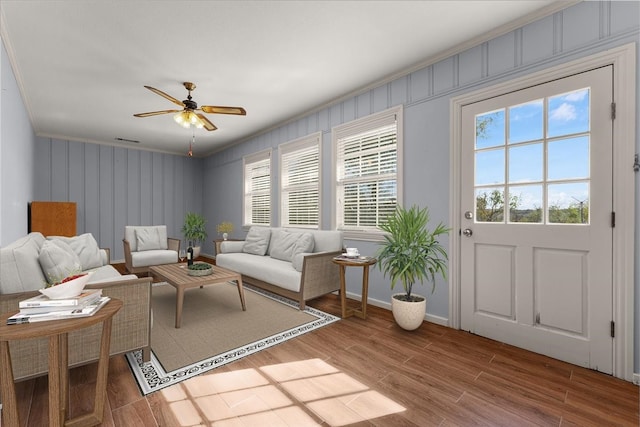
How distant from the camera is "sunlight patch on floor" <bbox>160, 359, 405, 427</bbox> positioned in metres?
1.56

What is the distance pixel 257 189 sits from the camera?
19.5ft

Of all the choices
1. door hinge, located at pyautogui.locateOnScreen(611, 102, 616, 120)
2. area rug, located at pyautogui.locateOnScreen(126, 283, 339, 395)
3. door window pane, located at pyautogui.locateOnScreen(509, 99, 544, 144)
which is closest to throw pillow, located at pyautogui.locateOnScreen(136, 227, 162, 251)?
area rug, located at pyautogui.locateOnScreen(126, 283, 339, 395)

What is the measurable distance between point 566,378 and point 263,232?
12.7ft

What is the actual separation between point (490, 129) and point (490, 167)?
357 mm

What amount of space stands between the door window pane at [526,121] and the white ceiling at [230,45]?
2.37 ft

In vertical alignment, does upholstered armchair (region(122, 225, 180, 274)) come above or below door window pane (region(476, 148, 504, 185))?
below

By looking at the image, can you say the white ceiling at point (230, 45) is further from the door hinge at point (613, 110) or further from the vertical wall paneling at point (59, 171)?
the vertical wall paneling at point (59, 171)

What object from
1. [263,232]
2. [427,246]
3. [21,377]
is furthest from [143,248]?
[427,246]

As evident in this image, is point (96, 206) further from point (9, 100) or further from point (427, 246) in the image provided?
point (427, 246)

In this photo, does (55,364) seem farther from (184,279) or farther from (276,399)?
(184,279)

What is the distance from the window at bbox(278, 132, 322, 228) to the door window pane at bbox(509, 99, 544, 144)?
256 cm

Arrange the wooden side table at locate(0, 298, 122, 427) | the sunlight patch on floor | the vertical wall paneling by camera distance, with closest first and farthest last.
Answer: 1. the wooden side table at locate(0, 298, 122, 427)
2. the sunlight patch on floor
3. the vertical wall paneling

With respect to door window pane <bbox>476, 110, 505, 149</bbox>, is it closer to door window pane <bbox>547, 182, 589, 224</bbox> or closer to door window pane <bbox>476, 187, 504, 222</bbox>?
door window pane <bbox>476, 187, 504, 222</bbox>

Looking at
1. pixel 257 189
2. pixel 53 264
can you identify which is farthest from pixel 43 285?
pixel 257 189
